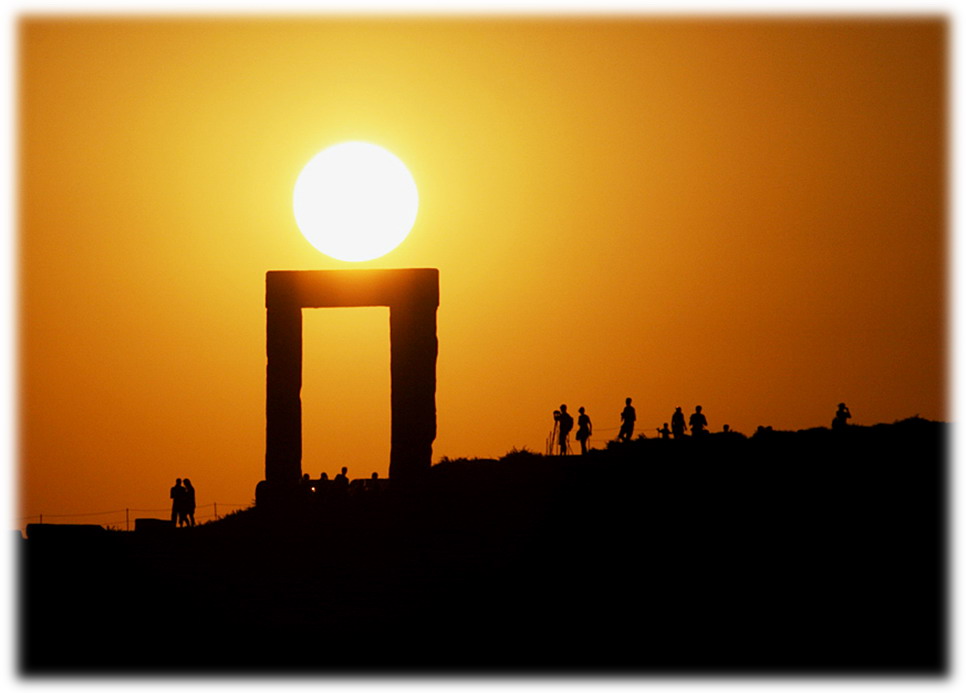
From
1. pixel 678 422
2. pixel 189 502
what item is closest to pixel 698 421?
pixel 678 422

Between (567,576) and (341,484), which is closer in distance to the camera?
(567,576)

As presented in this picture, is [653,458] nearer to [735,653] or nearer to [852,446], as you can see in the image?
[852,446]

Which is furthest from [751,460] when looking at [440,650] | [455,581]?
[440,650]

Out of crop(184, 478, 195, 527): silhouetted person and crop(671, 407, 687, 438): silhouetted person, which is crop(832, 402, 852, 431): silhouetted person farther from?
crop(184, 478, 195, 527): silhouetted person

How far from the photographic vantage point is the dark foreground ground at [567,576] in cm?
1311

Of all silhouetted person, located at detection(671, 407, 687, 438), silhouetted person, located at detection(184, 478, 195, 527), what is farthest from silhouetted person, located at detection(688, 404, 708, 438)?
silhouetted person, located at detection(184, 478, 195, 527)

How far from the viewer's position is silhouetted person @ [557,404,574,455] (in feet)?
73.8

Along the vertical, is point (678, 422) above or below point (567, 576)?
above

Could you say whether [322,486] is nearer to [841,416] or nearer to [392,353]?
[392,353]

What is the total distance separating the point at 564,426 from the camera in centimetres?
2262

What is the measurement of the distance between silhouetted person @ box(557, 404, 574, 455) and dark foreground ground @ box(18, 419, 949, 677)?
3273 millimetres

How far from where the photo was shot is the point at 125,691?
11.1 m

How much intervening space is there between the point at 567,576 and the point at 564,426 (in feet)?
24.3

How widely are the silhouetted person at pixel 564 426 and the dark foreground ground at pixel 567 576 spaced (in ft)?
10.7
